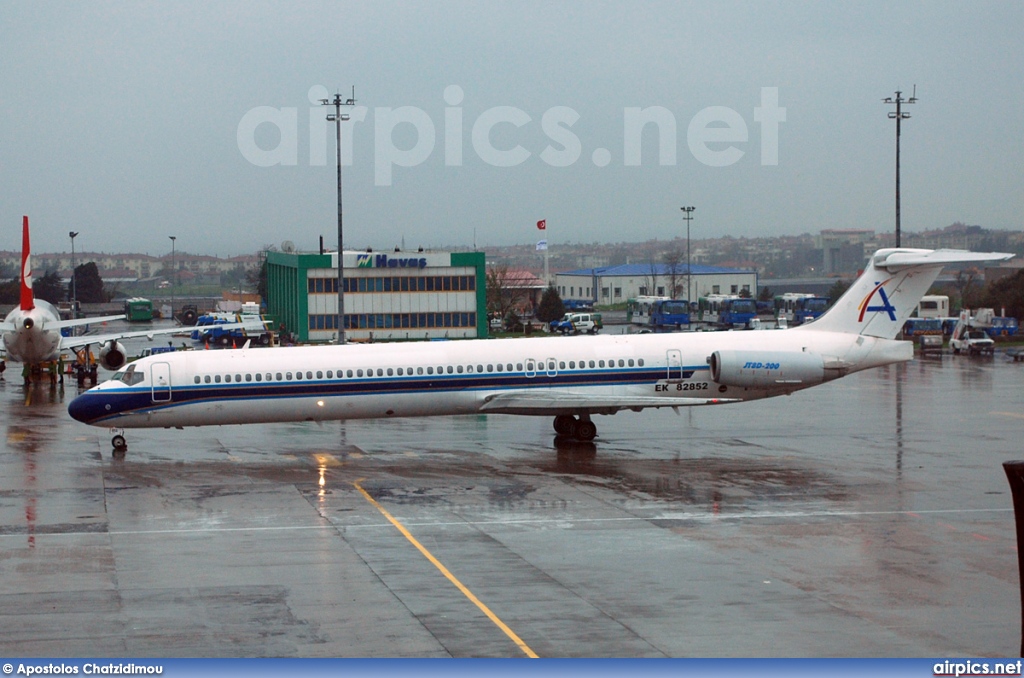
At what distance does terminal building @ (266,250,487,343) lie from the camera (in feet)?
278

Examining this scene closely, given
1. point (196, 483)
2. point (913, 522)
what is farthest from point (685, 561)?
point (196, 483)

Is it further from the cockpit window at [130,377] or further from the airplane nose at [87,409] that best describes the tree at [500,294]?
the airplane nose at [87,409]

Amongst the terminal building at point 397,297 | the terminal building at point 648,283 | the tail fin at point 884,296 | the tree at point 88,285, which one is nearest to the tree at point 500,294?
the terminal building at point 397,297

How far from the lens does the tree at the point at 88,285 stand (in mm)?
148750

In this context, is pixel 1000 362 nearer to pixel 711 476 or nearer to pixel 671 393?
pixel 671 393

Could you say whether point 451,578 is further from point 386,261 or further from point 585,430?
point 386,261

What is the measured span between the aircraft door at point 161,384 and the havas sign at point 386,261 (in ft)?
180

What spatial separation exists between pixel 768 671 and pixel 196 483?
2105 cm

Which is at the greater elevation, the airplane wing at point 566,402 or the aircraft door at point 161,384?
the aircraft door at point 161,384

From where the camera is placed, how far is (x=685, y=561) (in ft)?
64.3

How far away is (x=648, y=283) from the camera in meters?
159

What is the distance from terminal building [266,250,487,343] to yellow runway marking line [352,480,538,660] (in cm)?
5909

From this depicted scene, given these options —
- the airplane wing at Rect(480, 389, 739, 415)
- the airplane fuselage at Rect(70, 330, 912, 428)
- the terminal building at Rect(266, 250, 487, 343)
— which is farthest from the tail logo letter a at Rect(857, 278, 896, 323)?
the terminal building at Rect(266, 250, 487, 343)

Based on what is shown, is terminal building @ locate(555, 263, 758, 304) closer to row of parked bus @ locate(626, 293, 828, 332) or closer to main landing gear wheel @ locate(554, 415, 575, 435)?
row of parked bus @ locate(626, 293, 828, 332)
